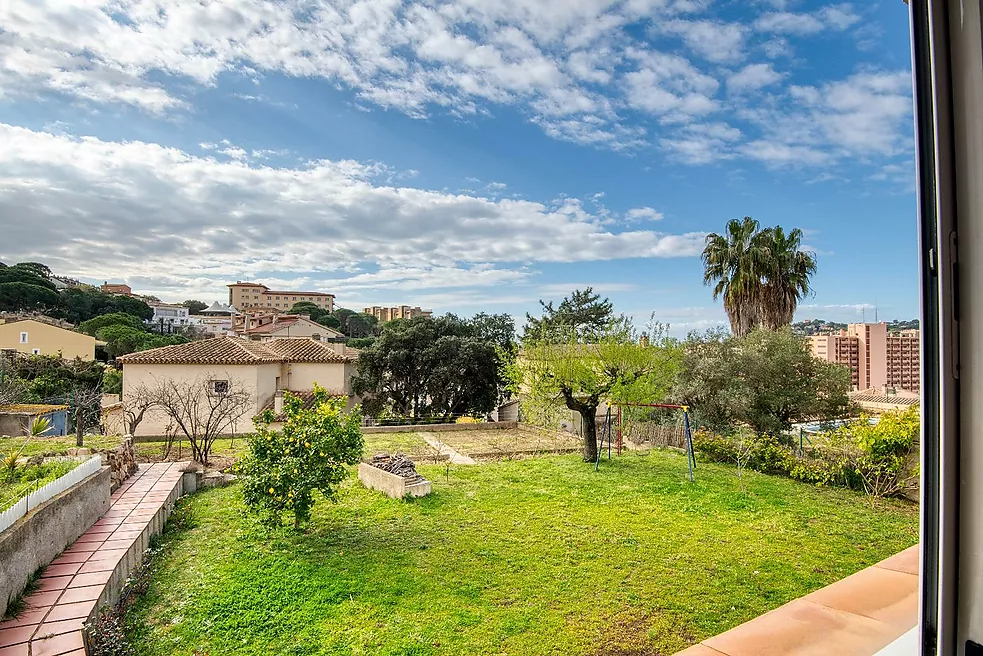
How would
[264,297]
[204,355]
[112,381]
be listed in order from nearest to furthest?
[204,355] < [112,381] < [264,297]

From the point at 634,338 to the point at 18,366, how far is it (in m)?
23.6

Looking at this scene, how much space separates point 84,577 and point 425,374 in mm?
15080

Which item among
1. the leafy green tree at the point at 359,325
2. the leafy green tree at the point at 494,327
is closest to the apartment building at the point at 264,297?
the leafy green tree at the point at 359,325

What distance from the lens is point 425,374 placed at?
752 inches

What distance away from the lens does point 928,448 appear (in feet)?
2.50

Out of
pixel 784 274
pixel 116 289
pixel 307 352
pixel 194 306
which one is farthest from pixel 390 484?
pixel 194 306

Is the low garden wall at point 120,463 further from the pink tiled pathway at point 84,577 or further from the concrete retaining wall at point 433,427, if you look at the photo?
the concrete retaining wall at point 433,427

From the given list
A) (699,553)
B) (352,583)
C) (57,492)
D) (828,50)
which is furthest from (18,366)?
(828,50)

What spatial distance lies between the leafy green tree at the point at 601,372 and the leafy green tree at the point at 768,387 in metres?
2.29

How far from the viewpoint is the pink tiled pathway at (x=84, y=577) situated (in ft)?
10.5

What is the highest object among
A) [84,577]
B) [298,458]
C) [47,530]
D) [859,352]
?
[859,352]

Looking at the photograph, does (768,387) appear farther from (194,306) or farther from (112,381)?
(194,306)

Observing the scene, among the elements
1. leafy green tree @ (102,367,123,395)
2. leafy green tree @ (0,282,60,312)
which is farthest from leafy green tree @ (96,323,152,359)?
leafy green tree @ (0,282,60,312)

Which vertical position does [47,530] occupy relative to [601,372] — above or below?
below
